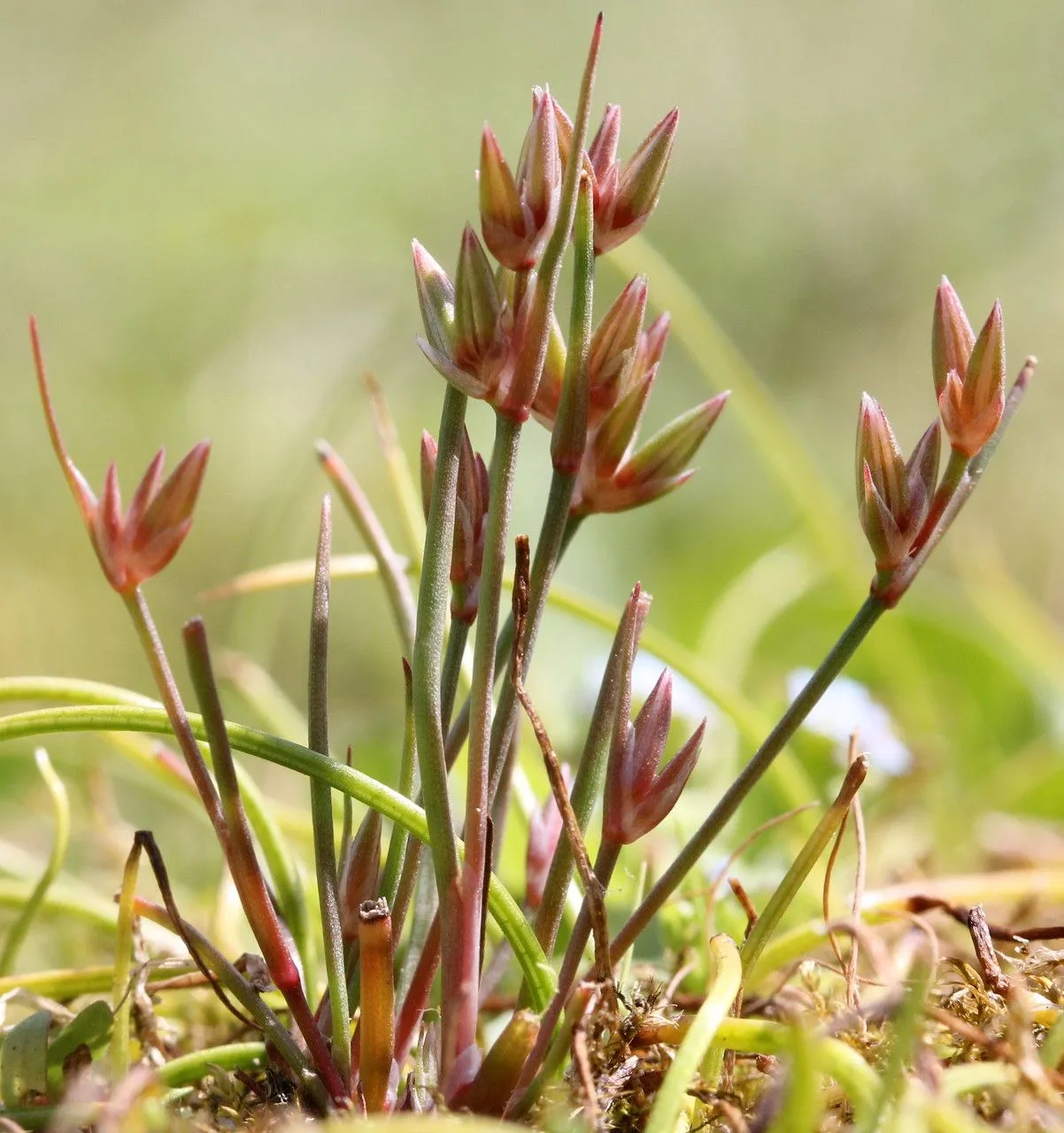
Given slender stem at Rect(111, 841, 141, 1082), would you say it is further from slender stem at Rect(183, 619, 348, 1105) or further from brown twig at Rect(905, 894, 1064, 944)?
brown twig at Rect(905, 894, 1064, 944)

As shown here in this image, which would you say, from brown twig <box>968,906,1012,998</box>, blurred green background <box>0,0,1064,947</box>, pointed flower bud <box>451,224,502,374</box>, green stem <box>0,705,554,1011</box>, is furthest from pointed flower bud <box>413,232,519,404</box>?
blurred green background <box>0,0,1064,947</box>

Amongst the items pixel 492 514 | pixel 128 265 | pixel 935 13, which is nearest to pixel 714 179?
pixel 935 13

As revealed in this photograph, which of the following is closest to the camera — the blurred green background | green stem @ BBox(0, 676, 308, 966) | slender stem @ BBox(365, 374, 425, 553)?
green stem @ BBox(0, 676, 308, 966)

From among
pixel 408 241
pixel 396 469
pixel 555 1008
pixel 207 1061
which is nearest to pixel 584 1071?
pixel 555 1008

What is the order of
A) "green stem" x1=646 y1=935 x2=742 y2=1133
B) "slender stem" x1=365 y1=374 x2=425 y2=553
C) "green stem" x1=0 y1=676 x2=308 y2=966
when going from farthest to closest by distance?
"slender stem" x1=365 y1=374 x2=425 y2=553
"green stem" x1=0 y1=676 x2=308 y2=966
"green stem" x1=646 y1=935 x2=742 y2=1133

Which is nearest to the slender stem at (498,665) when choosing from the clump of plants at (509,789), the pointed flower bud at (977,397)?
the clump of plants at (509,789)

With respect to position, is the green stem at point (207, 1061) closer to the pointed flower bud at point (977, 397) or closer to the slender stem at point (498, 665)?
the slender stem at point (498, 665)

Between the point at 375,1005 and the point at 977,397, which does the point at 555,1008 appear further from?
the point at 977,397

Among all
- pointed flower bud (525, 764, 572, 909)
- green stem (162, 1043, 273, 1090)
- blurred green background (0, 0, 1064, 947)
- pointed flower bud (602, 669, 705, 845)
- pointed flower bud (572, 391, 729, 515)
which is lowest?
green stem (162, 1043, 273, 1090)
